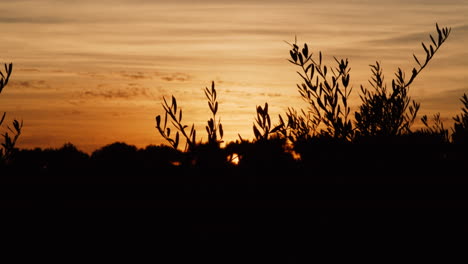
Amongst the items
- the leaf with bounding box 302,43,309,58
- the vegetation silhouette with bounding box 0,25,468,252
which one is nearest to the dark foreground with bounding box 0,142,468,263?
the vegetation silhouette with bounding box 0,25,468,252

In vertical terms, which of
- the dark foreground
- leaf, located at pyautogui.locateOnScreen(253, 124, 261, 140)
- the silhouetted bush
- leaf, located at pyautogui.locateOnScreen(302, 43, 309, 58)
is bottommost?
the dark foreground

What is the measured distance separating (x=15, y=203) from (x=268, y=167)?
2161mm

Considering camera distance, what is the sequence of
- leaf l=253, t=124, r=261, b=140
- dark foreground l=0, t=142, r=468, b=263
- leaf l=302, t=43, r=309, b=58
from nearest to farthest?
dark foreground l=0, t=142, r=468, b=263 < leaf l=253, t=124, r=261, b=140 < leaf l=302, t=43, r=309, b=58

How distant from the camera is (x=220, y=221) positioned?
4.21 metres

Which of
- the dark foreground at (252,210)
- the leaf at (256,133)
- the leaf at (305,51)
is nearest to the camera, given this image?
the dark foreground at (252,210)

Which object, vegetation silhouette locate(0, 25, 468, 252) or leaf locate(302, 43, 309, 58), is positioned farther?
leaf locate(302, 43, 309, 58)

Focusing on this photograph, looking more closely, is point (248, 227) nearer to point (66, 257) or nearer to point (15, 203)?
point (66, 257)

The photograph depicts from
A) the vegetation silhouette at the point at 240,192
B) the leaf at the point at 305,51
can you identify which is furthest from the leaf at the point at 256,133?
the leaf at the point at 305,51

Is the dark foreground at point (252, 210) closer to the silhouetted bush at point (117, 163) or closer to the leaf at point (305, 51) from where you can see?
the silhouetted bush at point (117, 163)

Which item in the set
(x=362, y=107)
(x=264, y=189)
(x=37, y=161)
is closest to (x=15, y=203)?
(x=264, y=189)

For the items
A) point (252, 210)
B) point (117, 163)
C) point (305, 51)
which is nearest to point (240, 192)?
point (252, 210)

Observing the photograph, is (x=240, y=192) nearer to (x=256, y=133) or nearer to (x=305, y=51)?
(x=256, y=133)

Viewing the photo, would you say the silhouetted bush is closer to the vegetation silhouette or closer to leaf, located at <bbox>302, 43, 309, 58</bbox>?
the vegetation silhouette

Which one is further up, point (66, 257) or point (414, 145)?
point (414, 145)
